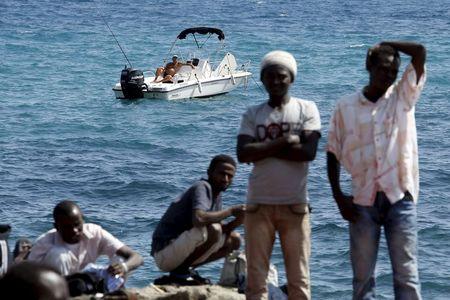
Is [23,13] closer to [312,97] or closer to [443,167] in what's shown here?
[312,97]

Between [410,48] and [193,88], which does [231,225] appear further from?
[193,88]

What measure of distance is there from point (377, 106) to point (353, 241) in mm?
838

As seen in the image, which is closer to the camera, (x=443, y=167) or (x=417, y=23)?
(x=443, y=167)

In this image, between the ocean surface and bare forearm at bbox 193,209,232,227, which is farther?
the ocean surface

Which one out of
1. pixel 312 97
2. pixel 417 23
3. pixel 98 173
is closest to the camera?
pixel 98 173

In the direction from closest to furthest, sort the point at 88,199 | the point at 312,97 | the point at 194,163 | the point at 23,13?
the point at 88,199 → the point at 194,163 → the point at 312,97 → the point at 23,13

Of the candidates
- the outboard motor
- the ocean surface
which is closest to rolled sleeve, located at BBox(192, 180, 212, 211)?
the ocean surface

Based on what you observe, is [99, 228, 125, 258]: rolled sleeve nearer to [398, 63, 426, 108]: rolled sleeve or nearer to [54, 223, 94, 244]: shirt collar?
[54, 223, 94, 244]: shirt collar

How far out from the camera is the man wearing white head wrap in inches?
307

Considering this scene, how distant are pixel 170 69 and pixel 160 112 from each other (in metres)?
1.86

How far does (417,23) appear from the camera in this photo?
61938 mm

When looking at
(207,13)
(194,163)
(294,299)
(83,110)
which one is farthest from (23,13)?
(294,299)

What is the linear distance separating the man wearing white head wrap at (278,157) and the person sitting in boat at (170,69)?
30.8 metres

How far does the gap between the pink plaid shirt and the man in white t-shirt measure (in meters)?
1.97
